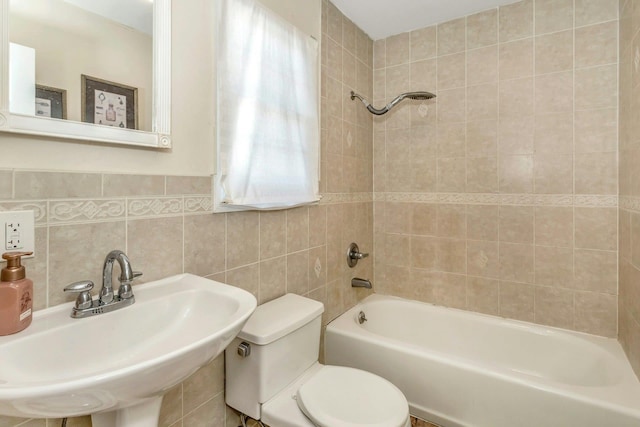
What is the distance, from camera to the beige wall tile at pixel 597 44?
5.61ft

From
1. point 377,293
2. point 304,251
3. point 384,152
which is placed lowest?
point 377,293

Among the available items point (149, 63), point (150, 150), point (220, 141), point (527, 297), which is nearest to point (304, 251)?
point (220, 141)

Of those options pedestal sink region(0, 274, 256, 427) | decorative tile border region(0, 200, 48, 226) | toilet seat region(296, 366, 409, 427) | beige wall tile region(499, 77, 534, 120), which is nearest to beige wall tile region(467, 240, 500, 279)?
beige wall tile region(499, 77, 534, 120)

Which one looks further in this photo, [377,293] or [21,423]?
[377,293]

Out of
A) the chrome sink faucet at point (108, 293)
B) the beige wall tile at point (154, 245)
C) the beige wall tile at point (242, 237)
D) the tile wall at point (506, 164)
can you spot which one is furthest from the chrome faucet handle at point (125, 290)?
the tile wall at point (506, 164)

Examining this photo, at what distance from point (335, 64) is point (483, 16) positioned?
101 cm

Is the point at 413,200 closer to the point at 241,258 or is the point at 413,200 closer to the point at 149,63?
the point at 241,258

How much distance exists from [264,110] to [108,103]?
60 centimetres

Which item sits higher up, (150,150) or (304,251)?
(150,150)

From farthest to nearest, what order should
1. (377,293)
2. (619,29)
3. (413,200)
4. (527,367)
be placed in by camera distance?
(377,293), (413,200), (527,367), (619,29)

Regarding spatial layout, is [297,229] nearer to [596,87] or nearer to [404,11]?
[404,11]

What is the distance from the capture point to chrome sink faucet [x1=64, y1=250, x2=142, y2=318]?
2.68 feet

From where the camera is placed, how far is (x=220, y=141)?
47.9 inches

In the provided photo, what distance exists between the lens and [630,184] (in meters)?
1.49
